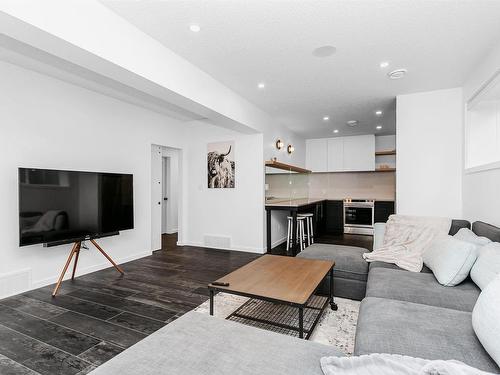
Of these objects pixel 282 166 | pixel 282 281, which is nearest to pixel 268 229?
pixel 282 166

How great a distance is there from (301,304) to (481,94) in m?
3.11

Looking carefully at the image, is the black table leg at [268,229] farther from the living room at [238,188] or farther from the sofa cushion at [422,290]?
the sofa cushion at [422,290]

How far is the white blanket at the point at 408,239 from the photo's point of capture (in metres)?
2.72

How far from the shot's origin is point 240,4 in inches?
80.0

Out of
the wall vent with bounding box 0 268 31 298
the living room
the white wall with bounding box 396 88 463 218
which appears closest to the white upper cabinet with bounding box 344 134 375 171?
the living room

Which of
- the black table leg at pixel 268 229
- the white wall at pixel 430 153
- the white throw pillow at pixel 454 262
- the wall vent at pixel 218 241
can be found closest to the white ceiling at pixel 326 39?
the white wall at pixel 430 153

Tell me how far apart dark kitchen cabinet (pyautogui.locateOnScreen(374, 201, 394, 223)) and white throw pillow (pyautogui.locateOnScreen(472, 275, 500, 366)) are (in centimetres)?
575

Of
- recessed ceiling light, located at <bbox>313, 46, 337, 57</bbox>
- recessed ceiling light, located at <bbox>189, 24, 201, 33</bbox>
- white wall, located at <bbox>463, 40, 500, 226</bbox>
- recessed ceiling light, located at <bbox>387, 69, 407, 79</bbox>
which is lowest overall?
white wall, located at <bbox>463, 40, 500, 226</bbox>

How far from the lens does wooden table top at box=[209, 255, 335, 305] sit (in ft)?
6.50

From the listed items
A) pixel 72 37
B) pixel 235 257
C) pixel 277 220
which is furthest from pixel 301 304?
pixel 277 220

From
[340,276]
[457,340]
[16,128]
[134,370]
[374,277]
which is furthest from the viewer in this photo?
[16,128]

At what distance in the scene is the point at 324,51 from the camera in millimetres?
2727

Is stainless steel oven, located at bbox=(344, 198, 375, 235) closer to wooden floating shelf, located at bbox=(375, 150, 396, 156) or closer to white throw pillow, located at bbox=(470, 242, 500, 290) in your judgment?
wooden floating shelf, located at bbox=(375, 150, 396, 156)

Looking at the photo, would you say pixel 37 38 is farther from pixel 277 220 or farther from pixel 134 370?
pixel 277 220
